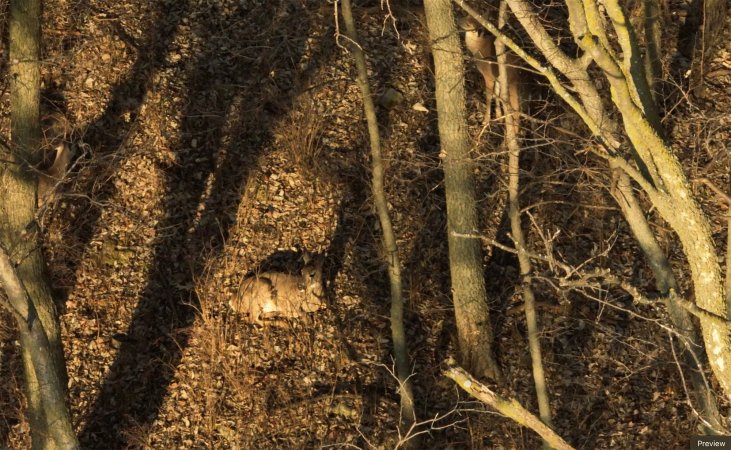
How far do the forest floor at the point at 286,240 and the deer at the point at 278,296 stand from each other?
135 millimetres

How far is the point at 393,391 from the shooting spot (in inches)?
419

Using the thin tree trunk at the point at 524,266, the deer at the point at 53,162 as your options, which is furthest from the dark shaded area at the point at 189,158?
the thin tree trunk at the point at 524,266

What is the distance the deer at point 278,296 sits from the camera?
11.2 m

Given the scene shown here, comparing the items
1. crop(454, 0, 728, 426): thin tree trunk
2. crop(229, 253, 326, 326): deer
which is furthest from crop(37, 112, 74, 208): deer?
crop(454, 0, 728, 426): thin tree trunk

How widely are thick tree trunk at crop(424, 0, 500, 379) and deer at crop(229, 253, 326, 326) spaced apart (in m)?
1.69

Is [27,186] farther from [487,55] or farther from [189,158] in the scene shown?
[487,55]

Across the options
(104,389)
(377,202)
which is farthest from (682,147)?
(104,389)

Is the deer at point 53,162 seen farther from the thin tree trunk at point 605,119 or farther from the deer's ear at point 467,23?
the thin tree trunk at point 605,119

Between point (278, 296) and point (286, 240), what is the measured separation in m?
0.87

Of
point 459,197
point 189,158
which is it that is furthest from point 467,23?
point 189,158

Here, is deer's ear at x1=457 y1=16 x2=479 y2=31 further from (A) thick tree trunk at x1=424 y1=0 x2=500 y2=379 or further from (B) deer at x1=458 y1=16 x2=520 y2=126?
(A) thick tree trunk at x1=424 y1=0 x2=500 y2=379

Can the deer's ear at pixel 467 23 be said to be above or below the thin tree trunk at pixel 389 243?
above

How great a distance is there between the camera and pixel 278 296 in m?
11.2

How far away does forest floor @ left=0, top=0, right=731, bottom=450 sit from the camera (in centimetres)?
1053
